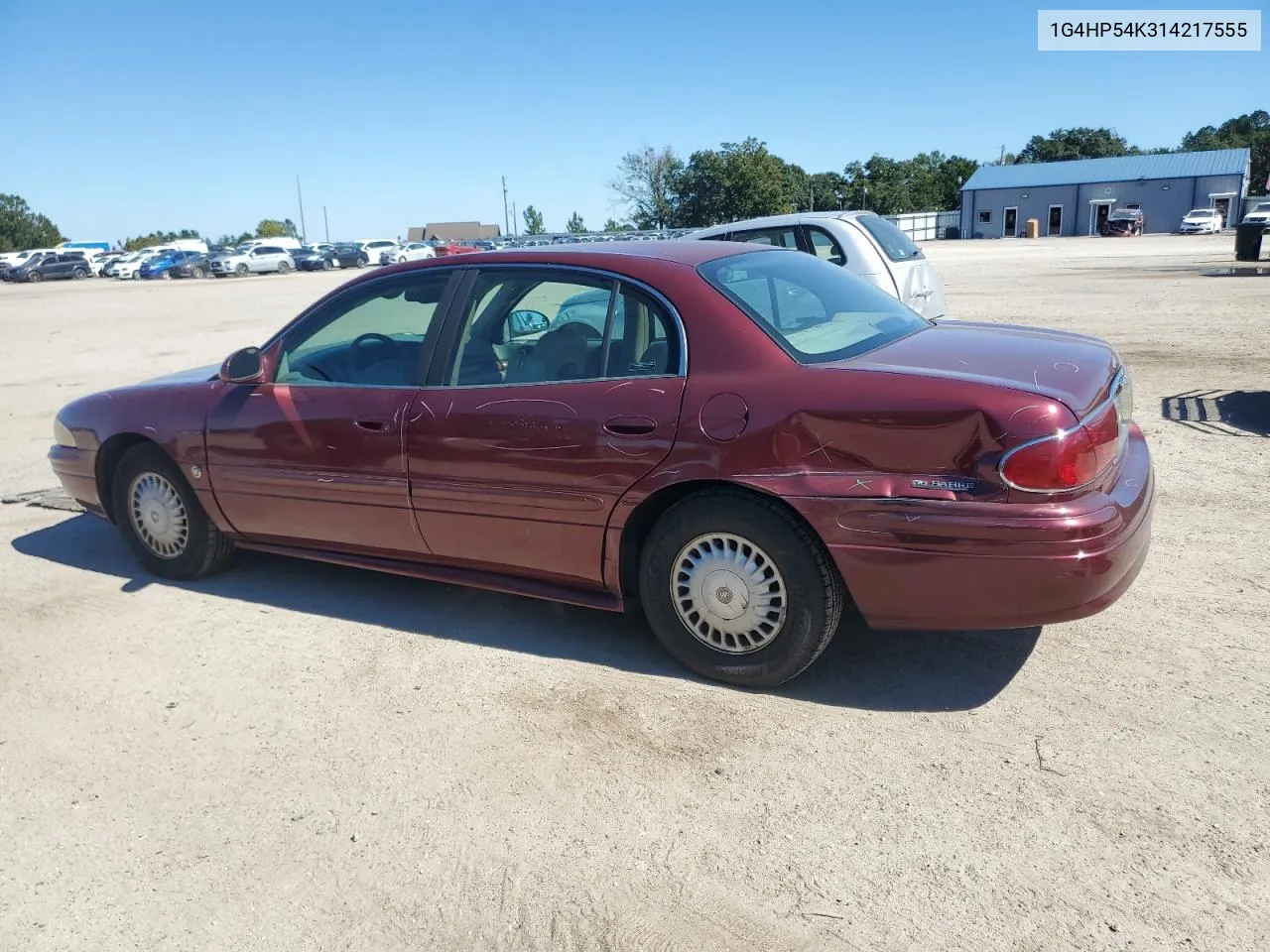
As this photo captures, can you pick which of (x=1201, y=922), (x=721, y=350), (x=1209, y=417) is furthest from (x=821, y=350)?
(x=1209, y=417)

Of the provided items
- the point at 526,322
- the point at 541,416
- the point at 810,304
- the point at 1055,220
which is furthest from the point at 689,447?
the point at 1055,220

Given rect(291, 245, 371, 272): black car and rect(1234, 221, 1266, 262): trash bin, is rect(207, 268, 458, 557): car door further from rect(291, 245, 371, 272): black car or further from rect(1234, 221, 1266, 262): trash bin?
rect(291, 245, 371, 272): black car

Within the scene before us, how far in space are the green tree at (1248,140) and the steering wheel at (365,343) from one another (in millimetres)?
104161

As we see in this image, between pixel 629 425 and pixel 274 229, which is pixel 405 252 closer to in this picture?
pixel 629 425

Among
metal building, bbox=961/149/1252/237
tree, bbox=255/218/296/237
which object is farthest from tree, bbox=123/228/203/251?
metal building, bbox=961/149/1252/237

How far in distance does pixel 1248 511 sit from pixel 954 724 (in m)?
3.09

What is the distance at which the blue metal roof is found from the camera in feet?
226

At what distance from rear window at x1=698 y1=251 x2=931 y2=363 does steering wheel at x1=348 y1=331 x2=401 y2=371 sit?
4.93 feet

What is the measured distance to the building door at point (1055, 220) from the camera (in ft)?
238

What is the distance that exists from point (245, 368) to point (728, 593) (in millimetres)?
2606

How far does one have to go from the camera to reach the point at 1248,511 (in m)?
5.43

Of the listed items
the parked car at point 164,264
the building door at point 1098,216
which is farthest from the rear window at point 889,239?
the building door at point 1098,216

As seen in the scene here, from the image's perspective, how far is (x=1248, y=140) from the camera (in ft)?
345

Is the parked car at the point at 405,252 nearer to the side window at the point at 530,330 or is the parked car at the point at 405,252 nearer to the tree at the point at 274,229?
the side window at the point at 530,330
